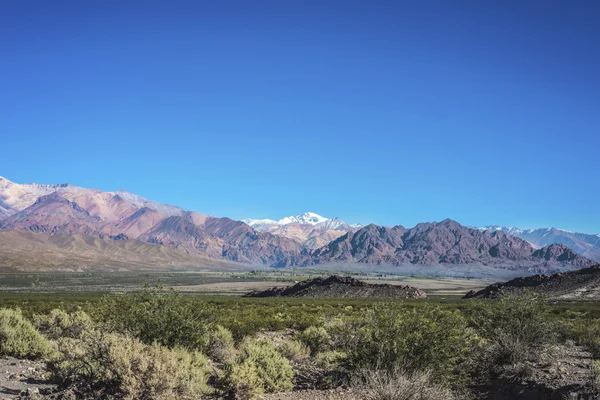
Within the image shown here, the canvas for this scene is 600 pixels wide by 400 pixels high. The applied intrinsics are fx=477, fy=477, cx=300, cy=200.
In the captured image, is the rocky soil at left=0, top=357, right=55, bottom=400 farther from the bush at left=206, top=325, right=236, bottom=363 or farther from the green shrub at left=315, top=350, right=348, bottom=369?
the green shrub at left=315, top=350, right=348, bottom=369

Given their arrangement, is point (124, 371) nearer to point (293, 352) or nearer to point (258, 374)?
point (258, 374)

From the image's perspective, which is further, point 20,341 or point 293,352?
point 293,352

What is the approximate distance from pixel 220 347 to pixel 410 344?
9.19m

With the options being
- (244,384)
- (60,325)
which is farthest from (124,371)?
(60,325)

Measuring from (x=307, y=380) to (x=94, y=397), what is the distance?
7385mm

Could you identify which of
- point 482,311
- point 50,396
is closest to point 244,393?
point 50,396

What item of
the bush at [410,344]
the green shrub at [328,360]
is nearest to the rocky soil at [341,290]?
the green shrub at [328,360]

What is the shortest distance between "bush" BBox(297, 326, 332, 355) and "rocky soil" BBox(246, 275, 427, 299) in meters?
73.9

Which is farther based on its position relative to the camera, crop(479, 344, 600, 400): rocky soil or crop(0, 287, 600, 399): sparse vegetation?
crop(479, 344, 600, 400): rocky soil

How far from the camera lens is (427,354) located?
45.0 ft

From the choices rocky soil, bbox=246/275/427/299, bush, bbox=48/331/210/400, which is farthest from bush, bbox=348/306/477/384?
rocky soil, bbox=246/275/427/299

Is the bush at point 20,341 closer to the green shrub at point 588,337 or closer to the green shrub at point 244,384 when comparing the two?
the green shrub at point 244,384

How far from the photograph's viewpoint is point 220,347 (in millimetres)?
19969

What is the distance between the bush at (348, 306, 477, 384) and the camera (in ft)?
44.6
